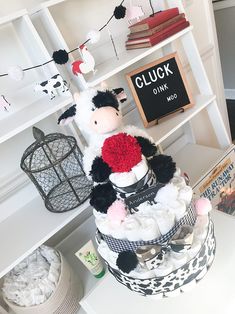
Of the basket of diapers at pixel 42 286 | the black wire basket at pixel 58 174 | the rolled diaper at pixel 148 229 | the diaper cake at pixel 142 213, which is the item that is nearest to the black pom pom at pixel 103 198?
the diaper cake at pixel 142 213

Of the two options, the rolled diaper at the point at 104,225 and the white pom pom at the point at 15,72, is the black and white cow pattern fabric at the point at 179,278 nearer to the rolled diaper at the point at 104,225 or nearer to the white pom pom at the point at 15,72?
the rolled diaper at the point at 104,225

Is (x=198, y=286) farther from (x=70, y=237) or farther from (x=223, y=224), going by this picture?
(x=70, y=237)

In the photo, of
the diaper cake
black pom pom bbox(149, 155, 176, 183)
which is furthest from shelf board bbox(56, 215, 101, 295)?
black pom pom bbox(149, 155, 176, 183)

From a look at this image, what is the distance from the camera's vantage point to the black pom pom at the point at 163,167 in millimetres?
835

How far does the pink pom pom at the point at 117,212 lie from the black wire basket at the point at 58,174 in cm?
27

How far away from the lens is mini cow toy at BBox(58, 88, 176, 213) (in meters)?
0.82

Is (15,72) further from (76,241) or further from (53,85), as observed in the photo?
(76,241)

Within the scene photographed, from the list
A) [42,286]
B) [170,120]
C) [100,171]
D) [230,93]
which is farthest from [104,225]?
[230,93]

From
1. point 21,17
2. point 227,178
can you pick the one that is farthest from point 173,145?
point 21,17

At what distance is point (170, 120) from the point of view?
4.43ft

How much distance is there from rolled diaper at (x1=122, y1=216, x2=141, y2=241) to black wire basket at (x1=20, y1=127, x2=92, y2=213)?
1.00ft

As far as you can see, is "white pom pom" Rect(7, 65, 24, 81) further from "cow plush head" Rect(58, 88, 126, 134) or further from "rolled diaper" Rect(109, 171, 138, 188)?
"rolled diaper" Rect(109, 171, 138, 188)

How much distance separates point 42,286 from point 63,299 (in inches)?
3.8

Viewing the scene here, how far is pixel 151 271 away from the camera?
0.79 m
